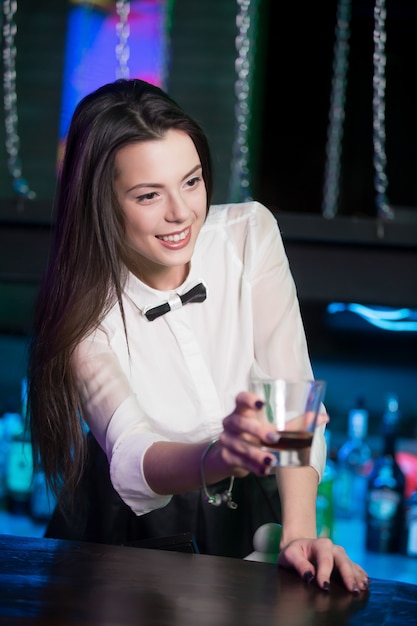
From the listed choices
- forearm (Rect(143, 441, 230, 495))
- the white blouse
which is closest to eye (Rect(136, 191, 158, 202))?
the white blouse

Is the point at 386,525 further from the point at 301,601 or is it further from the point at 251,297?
the point at 301,601

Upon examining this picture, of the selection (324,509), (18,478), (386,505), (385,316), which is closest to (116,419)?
(324,509)

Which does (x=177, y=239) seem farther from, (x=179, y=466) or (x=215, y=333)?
(x=179, y=466)

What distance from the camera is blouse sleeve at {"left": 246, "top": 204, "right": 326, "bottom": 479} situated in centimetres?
159

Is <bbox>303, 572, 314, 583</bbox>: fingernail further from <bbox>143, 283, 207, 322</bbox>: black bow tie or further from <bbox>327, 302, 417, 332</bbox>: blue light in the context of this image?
<bbox>327, 302, 417, 332</bbox>: blue light

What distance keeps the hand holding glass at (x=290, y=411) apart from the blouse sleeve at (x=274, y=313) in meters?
0.52

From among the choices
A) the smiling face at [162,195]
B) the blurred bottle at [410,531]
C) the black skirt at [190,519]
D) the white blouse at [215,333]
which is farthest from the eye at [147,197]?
the blurred bottle at [410,531]

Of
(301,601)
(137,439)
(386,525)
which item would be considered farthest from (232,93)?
(301,601)

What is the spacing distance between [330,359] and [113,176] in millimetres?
2124

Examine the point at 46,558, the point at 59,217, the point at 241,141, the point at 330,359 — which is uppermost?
the point at 241,141

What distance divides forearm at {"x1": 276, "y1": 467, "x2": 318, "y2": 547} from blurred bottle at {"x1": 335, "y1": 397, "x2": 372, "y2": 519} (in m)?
1.60

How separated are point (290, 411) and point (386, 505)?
1.94m

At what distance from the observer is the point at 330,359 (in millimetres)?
3543

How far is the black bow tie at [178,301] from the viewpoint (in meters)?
1.68
